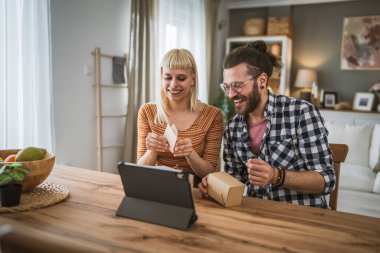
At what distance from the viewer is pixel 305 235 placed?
897mm

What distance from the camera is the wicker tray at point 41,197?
41.0 inches

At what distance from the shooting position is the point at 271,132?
1.55 meters

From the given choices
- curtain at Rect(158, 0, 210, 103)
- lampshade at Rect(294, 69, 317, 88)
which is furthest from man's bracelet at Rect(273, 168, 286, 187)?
lampshade at Rect(294, 69, 317, 88)

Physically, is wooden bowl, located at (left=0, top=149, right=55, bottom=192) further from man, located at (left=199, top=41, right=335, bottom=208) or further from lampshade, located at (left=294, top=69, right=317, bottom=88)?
lampshade, located at (left=294, top=69, right=317, bottom=88)

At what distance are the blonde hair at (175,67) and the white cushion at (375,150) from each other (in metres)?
2.46

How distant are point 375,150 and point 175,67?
106 inches

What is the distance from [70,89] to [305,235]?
2.69m

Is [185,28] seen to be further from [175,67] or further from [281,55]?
[175,67]

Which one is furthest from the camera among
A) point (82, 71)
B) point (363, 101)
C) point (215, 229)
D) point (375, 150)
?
point (363, 101)

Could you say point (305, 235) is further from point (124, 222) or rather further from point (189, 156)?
point (189, 156)

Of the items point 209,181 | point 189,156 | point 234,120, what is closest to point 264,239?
point 209,181

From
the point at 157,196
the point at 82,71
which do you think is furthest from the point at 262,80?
the point at 82,71

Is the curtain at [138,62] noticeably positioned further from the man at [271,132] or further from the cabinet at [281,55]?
the man at [271,132]

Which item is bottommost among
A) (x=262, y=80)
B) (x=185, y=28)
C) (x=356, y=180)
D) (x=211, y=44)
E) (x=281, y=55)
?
(x=356, y=180)
